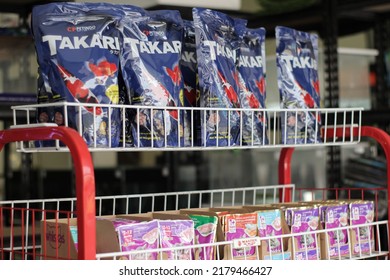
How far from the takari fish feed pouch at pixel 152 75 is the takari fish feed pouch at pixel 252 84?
22cm

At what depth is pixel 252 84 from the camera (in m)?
2.02

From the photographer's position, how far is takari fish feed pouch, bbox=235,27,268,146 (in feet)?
6.36

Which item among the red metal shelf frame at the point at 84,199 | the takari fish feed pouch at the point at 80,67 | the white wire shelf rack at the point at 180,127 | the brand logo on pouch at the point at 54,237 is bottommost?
the brand logo on pouch at the point at 54,237

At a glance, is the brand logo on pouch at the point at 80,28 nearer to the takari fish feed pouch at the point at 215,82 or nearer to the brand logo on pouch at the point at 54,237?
the takari fish feed pouch at the point at 215,82

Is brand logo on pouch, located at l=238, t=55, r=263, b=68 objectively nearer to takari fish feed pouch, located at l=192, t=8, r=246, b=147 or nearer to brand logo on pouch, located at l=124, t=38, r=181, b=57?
takari fish feed pouch, located at l=192, t=8, r=246, b=147

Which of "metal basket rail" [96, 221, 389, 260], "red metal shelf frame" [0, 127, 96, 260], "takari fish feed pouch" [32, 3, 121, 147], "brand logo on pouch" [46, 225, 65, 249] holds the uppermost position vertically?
"takari fish feed pouch" [32, 3, 121, 147]

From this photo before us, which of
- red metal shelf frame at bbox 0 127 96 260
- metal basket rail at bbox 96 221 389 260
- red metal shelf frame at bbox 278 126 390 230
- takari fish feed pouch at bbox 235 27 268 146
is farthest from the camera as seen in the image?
red metal shelf frame at bbox 278 126 390 230

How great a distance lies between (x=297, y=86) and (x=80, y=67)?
73 cm

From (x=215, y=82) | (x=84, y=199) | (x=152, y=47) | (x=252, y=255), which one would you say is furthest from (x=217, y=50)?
(x=84, y=199)

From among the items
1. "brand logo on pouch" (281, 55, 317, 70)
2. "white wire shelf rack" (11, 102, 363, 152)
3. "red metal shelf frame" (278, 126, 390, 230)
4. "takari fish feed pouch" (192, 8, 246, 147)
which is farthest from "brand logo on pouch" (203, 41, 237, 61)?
"red metal shelf frame" (278, 126, 390, 230)

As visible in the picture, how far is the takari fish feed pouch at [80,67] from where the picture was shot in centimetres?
159

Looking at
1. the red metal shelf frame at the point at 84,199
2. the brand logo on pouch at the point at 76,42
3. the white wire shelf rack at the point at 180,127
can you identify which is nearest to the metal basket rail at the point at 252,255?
the red metal shelf frame at the point at 84,199

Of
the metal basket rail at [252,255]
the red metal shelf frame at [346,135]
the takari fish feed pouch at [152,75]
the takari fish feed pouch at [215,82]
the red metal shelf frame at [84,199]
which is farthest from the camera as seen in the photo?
the red metal shelf frame at [346,135]

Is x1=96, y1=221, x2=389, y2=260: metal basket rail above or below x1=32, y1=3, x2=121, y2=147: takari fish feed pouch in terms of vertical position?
below
